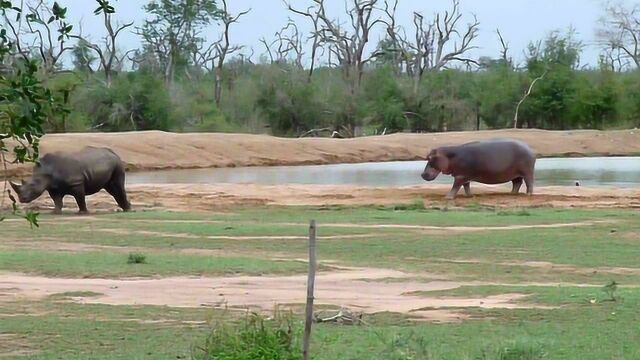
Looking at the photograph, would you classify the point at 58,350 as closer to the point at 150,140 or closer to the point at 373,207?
the point at 373,207

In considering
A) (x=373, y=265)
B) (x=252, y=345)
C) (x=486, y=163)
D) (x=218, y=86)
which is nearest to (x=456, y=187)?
(x=486, y=163)

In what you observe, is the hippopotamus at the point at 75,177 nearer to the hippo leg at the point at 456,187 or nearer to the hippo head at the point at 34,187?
the hippo head at the point at 34,187

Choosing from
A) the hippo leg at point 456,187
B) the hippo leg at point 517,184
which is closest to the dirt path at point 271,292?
the hippo leg at point 456,187

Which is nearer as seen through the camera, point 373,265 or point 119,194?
point 373,265

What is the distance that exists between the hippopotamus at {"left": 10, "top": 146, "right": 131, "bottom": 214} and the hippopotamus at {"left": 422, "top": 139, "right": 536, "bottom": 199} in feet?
30.5

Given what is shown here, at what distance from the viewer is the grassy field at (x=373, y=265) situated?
9695mm

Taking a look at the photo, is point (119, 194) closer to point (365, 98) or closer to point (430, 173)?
point (430, 173)

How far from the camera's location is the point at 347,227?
2273 cm

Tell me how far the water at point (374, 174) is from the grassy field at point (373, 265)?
10929mm

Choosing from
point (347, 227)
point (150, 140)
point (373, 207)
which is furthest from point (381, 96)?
point (347, 227)

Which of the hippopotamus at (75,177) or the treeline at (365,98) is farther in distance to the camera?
the treeline at (365,98)

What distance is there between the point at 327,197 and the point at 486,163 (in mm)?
4359

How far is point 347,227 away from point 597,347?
1324 centimetres

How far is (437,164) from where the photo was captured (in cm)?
3341
